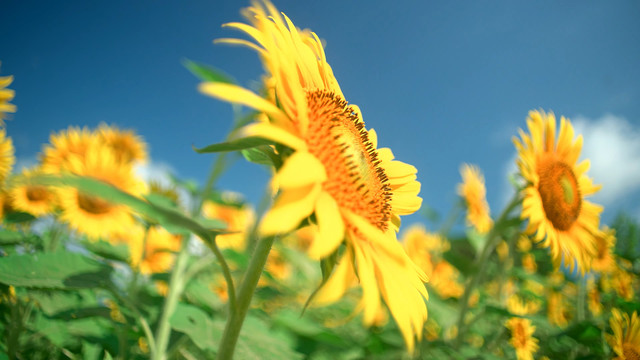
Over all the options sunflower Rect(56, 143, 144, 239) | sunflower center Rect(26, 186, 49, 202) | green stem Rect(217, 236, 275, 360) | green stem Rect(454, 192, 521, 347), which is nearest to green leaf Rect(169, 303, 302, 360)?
green stem Rect(217, 236, 275, 360)

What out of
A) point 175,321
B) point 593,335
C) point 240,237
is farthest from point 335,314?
point 175,321

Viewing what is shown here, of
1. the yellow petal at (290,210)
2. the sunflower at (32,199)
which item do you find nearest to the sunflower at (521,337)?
the yellow petal at (290,210)

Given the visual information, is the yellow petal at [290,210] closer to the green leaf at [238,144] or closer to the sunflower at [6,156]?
the green leaf at [238,144]

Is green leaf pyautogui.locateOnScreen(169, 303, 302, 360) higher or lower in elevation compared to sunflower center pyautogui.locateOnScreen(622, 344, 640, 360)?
lower

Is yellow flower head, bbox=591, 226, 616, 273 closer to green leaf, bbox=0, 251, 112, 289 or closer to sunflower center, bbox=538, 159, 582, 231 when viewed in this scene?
sunflower center, bbox=538, 159, 582, 231

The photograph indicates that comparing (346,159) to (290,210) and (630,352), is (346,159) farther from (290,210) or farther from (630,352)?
(630,352)

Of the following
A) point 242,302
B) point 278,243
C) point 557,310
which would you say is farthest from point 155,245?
point 557,310
